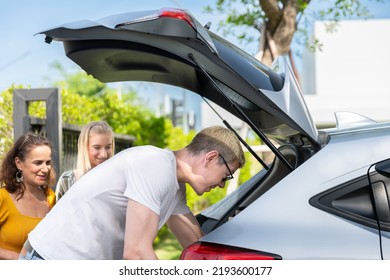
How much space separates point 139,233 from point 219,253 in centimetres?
33

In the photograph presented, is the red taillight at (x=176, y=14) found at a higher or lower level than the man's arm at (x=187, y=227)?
higher

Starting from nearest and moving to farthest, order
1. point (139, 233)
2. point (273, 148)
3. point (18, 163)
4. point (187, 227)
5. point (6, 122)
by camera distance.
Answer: point (139, 233) < point (273, 148) < point (187, 227) < point (18, 163) < point (6, 122)

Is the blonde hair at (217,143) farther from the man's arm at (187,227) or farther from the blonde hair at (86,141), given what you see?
the blonde hair at (86,141)

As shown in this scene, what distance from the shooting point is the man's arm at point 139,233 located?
2.72 metres

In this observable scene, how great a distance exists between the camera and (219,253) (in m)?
2.57

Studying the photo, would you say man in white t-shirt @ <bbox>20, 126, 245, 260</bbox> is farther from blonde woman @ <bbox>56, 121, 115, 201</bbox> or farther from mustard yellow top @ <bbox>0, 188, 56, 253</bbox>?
blonde woman @ <bbox>56, 121, 115, 201</bbox>

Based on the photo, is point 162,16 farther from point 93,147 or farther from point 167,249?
point 167,249

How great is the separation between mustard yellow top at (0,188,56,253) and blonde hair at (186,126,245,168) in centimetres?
163

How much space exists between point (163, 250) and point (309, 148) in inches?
363

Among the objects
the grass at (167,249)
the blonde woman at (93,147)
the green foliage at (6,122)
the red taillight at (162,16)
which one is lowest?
the grass at (167,249)

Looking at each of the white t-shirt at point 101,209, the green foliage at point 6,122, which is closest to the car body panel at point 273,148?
the white t-shirt at point 101,209

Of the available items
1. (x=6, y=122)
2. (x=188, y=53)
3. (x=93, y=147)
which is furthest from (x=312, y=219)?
(x=6, y=122)

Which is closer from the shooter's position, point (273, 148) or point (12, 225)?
point (273, 148)
